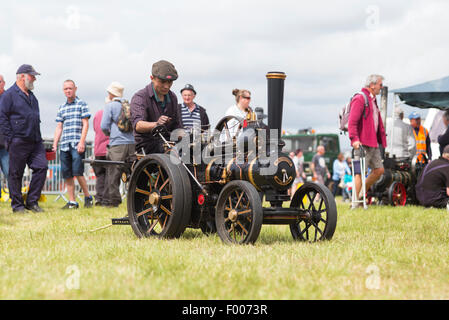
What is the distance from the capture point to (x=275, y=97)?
4.67 meters

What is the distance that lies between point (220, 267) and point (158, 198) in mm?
1807

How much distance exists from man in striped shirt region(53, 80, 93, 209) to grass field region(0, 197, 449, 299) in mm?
3558

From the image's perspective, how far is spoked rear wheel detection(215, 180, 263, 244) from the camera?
14.4ft

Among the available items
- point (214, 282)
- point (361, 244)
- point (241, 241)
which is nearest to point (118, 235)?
point (241, 241)

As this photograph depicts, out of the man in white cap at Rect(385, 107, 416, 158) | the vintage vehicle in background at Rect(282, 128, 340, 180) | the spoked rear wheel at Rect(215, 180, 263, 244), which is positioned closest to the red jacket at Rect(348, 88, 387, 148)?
the man in white cap at Rect(385, 107, 416, 158)

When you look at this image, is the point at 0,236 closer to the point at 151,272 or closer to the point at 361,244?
the point at 151,272

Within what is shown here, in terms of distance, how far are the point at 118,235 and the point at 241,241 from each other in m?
1.59

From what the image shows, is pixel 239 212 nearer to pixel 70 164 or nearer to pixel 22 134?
pixel 22 134

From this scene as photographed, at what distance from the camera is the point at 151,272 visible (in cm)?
339

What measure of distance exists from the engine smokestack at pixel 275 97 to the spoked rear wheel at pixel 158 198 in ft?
3.01

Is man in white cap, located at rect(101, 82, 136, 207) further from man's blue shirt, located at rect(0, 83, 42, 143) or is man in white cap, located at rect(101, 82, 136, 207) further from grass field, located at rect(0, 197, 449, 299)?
grass field, located at rect(0, 197, 449, 299)

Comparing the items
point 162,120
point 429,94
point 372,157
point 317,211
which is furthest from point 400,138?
point 162,120

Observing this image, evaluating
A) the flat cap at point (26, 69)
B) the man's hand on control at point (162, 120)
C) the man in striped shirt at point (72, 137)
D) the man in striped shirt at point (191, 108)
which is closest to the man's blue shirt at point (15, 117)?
the flat cap at point (26, 69)

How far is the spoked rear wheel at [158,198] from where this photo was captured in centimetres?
495
